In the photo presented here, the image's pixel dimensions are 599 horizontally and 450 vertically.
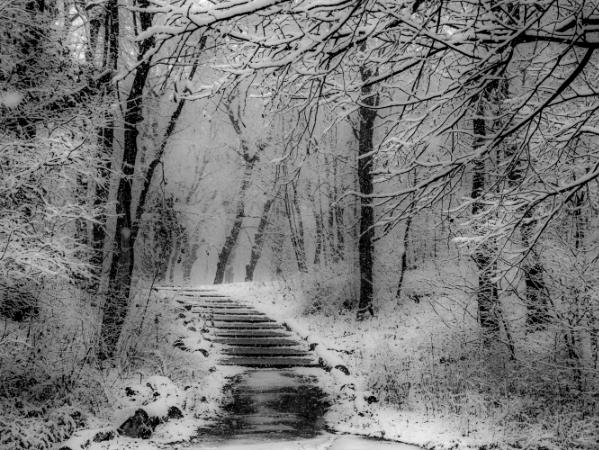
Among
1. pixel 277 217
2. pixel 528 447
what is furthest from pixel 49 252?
pixel 277 217

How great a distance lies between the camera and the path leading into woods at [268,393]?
291 inches

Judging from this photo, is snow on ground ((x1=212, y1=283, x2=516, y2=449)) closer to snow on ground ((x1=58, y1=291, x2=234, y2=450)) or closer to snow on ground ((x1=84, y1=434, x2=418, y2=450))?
snow on ground ((x1=84, y1=434, x2=418, y2=450))

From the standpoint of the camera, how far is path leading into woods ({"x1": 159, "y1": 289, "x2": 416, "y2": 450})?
740 cm

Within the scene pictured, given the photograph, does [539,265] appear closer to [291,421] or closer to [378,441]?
[378,441]

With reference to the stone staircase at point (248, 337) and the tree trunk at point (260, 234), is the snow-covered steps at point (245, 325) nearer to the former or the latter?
the stone staircase at point (248, 337)

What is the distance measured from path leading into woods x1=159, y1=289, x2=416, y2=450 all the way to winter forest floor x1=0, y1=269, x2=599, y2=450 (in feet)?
0.51

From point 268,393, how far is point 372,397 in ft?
6.83

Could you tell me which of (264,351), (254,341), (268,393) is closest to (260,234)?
(254,341)

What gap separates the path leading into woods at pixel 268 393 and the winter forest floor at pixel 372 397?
0.15 meters

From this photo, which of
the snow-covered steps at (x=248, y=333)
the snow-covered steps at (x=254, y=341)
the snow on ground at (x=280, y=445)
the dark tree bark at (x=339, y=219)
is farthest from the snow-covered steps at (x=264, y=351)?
the dark tree bark at (x=339, y=219)

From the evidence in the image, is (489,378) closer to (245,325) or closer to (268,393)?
(268,393)

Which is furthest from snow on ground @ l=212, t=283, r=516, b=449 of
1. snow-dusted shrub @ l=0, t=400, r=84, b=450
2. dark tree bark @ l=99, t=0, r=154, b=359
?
dark tree bark @ l=99, t=0, r=154, b=359

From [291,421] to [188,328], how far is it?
7.61 metres

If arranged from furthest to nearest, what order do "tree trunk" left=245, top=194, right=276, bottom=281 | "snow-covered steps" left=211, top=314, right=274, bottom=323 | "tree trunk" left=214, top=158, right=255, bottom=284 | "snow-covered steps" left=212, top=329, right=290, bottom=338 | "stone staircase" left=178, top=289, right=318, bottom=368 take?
1. "tree trunk" left=245, top=194, right=276, bottom=281
2. "tree trunk" left=214, top=158, right=255, bottom=284
3. "snow-covered steps" left=211, top=314, right=274, bottom=323
4. "snow-covered steps" left=212, top=329, right=290, bottom=338
5. "stone staircase" left=178, top=289, right=318, bottom=368
